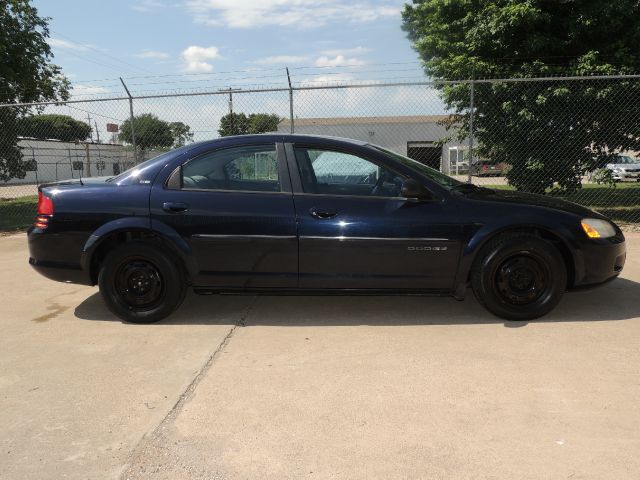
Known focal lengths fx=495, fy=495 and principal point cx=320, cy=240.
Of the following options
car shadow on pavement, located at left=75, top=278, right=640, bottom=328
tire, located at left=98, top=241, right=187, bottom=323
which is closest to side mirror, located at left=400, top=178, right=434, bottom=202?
car shadow on pavement, located at left=75, top=278, right=640, bottom=328

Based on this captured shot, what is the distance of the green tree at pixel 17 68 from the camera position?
12164mm

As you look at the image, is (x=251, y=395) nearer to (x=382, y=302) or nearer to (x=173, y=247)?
(x=173, y=247)

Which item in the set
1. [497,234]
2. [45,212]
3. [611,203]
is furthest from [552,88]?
[45,212]

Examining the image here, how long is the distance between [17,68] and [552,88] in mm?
12693

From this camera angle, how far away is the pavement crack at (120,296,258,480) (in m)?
2.37

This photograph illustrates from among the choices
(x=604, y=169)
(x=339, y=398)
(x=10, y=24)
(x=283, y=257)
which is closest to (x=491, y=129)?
(x=604, y=169)

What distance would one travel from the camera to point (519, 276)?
13.3 ft

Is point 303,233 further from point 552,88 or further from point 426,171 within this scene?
point 552,88

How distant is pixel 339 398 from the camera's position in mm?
2881

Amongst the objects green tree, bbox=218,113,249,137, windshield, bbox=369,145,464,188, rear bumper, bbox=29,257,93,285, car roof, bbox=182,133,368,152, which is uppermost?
green tree, bbox=218,113,249,137

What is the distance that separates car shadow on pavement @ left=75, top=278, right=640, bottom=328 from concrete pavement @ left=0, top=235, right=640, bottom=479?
26 mm

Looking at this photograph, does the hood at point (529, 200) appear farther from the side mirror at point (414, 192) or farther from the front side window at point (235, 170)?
the front side window at point (235, 170)

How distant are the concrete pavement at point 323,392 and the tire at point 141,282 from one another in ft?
0.57

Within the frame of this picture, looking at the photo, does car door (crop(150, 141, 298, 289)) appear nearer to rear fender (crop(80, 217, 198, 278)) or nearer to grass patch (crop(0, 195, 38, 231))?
rear fender (crop(80, 217, 198, 278))
